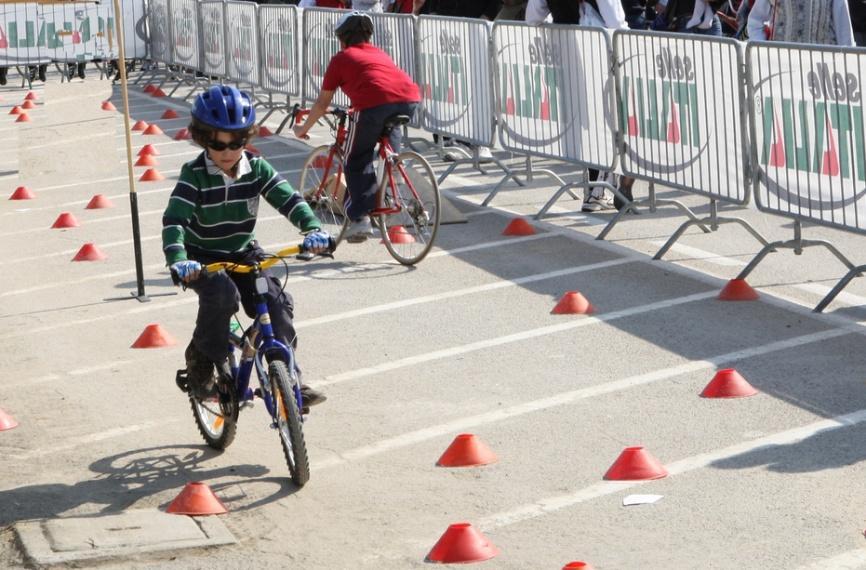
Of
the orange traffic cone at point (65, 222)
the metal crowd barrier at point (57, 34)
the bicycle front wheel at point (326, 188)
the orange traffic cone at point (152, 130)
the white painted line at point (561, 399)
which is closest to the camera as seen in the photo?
the white painted line at point (561, 399)

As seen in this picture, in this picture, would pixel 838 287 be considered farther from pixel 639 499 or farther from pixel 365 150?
pixel 365 150

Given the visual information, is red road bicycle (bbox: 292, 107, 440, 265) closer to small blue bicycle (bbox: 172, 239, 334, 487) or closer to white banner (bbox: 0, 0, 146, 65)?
small blue bicycle (bbox: 172, 239, 334, 487)

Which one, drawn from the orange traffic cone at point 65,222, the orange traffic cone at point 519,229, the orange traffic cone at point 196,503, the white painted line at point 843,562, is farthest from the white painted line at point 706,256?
the white painted line at point 843,562

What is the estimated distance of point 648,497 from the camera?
6.27m

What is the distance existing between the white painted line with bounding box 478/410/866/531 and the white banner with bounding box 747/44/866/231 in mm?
2509

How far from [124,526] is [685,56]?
6058 millimetres

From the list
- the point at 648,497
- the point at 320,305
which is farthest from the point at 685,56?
the point at 648,497

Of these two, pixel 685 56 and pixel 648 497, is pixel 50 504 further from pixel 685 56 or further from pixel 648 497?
pixel 685 56

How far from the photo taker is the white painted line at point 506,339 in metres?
8.50

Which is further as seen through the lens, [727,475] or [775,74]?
[775,74]

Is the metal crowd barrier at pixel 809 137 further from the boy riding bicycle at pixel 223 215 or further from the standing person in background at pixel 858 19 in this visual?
the boy riding bicycle at pixel 223 215

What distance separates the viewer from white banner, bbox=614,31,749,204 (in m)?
10.5

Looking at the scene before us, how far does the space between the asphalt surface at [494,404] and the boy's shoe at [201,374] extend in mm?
302

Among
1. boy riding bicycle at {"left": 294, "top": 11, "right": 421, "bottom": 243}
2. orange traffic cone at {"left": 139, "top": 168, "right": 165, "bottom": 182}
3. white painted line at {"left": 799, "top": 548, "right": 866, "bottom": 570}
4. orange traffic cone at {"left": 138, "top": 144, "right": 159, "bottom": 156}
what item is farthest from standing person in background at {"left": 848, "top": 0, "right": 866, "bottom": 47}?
white painted line at {"left": 799, "top": 548, "right": 866, "bottom": 570}
